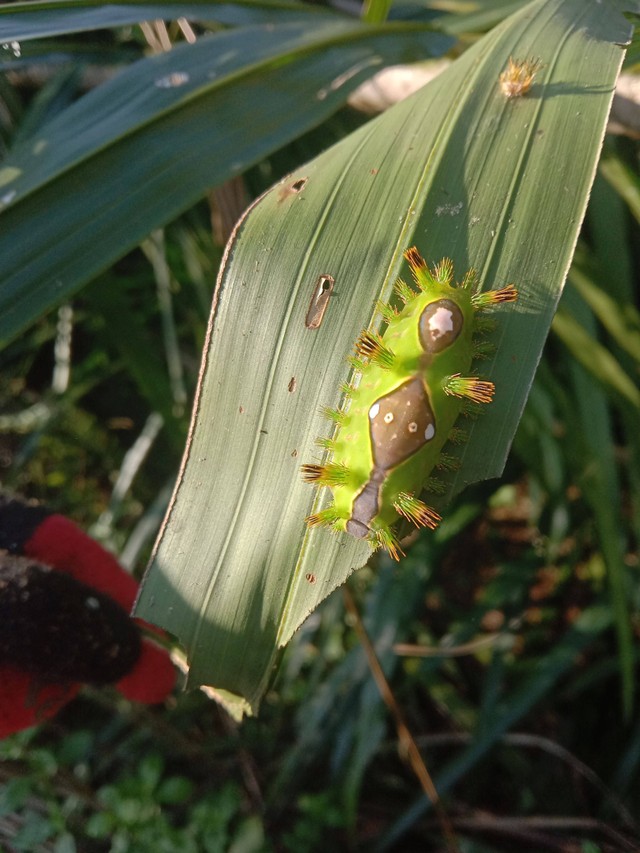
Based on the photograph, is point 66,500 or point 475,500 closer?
point 475,500

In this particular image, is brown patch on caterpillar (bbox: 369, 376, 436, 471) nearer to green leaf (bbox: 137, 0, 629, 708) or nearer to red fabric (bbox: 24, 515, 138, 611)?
green leaf (bbox: 137, 0, 629, 708)

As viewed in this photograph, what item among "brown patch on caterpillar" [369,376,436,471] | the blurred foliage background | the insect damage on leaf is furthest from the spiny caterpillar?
the blurred foliage background

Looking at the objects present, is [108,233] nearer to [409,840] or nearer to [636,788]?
[409,840]

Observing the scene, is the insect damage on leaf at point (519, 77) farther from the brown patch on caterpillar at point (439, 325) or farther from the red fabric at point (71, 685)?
the red fabric at point (71, 685)

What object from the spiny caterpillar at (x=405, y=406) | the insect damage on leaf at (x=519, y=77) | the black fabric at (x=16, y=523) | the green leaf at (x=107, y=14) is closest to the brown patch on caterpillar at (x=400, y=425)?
the spiny caterpillar at (x=405, y=406)

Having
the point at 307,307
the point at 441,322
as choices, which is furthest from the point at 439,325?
the point at 307,307

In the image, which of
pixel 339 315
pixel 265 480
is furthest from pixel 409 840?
pixel 339 315
